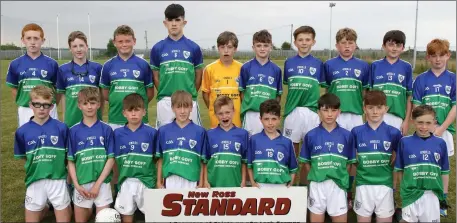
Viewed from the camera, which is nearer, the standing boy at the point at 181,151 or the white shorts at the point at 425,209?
the white shorts at the point at 425,209

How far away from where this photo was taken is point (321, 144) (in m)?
4.00

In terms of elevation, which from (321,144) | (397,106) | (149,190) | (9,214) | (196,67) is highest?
(196,67)

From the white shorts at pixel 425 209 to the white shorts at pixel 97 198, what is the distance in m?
2.97

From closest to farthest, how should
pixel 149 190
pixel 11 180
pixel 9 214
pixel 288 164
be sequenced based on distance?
pixel 149 190 < pixel 288 164 < pixel 9 214 < pixel 11 180

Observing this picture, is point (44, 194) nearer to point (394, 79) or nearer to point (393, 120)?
point (393, 120)

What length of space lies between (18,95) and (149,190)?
2.30 metres

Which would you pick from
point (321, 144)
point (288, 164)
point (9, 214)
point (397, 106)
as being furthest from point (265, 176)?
point (9, 214)

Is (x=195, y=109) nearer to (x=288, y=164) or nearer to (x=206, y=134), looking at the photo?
(x=206, y=134)

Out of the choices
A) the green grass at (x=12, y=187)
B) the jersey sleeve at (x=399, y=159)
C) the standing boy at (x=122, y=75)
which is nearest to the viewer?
the jersey sleeve at (x=399, y=159)

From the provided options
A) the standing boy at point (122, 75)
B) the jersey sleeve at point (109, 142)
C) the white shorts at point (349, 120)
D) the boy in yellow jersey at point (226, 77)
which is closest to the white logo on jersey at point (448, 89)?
the white shorts at point (349, 120)

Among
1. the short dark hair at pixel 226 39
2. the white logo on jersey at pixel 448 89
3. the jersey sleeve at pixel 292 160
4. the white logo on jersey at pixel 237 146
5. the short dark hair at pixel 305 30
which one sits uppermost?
the short dark hair at pixel 305 30

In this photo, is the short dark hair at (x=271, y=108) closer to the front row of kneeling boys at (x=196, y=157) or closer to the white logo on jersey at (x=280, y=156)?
the front row of kneeling boys at (x=196, y=157)

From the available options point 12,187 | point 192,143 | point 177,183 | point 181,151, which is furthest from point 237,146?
point 12,187

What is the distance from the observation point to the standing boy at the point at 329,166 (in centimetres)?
395
